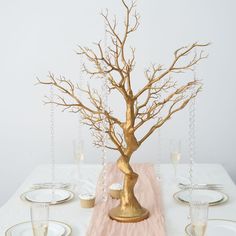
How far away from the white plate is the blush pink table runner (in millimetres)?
128

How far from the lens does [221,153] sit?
3.09 metres

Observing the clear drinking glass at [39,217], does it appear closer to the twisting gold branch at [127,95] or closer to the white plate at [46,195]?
the twisting gold branch at [127,95]

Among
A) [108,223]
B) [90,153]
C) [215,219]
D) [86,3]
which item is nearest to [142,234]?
[108,223]

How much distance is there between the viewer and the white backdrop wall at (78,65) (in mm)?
2967

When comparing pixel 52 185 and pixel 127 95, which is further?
pixel 52 185

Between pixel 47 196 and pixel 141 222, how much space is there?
481mm

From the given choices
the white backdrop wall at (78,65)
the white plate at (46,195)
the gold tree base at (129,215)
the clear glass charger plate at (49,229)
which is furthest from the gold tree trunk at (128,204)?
the white backdrop wall at (78,65)

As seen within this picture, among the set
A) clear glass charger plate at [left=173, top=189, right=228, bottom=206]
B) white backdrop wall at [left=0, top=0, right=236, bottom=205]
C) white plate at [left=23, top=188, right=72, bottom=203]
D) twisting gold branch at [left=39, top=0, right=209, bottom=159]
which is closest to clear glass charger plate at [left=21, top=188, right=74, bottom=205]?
white plate at [left=23, top=188, right=72, bottom=203]

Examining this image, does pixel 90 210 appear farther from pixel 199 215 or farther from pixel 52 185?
pixel 199 215

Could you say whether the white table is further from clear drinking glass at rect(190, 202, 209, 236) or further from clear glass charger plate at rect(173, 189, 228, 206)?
clear drinking glass at rect(190, 202, 209, 236)

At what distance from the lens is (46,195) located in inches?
81.9

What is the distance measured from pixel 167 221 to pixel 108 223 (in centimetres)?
20

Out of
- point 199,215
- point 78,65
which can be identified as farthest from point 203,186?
point 78,65

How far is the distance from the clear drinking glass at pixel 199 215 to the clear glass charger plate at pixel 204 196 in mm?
467
